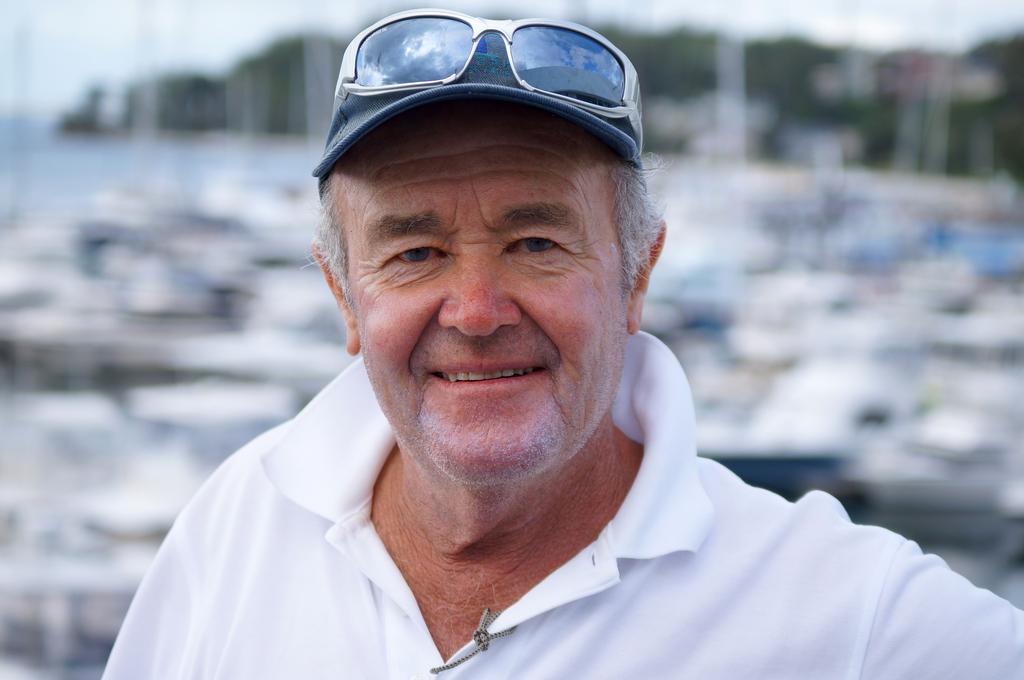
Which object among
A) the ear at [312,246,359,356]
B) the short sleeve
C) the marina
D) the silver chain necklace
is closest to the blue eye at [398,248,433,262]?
the ear at [312,246,359,356]

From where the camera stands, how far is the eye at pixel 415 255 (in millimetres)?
1540

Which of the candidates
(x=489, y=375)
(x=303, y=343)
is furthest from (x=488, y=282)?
(x=303, y=343)

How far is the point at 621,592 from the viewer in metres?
1.54

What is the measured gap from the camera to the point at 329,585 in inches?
66.4

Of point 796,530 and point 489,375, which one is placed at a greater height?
point 489,375

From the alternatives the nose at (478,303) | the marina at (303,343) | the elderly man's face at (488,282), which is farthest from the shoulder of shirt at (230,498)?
the marina at (303,343)

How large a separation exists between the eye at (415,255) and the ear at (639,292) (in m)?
0.38

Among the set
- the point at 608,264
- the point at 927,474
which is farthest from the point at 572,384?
the point at 927,474

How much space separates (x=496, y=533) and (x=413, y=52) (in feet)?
2.55

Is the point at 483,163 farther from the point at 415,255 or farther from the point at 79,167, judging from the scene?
the point at 79,167

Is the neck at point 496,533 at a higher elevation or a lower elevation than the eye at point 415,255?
lower

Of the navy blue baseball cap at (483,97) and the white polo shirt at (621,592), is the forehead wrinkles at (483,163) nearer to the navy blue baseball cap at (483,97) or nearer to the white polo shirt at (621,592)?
the navy blue baseball cap at (483,97)

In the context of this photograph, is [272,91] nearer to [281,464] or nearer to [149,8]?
[149,8]

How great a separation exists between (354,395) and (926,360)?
14.7 meters
